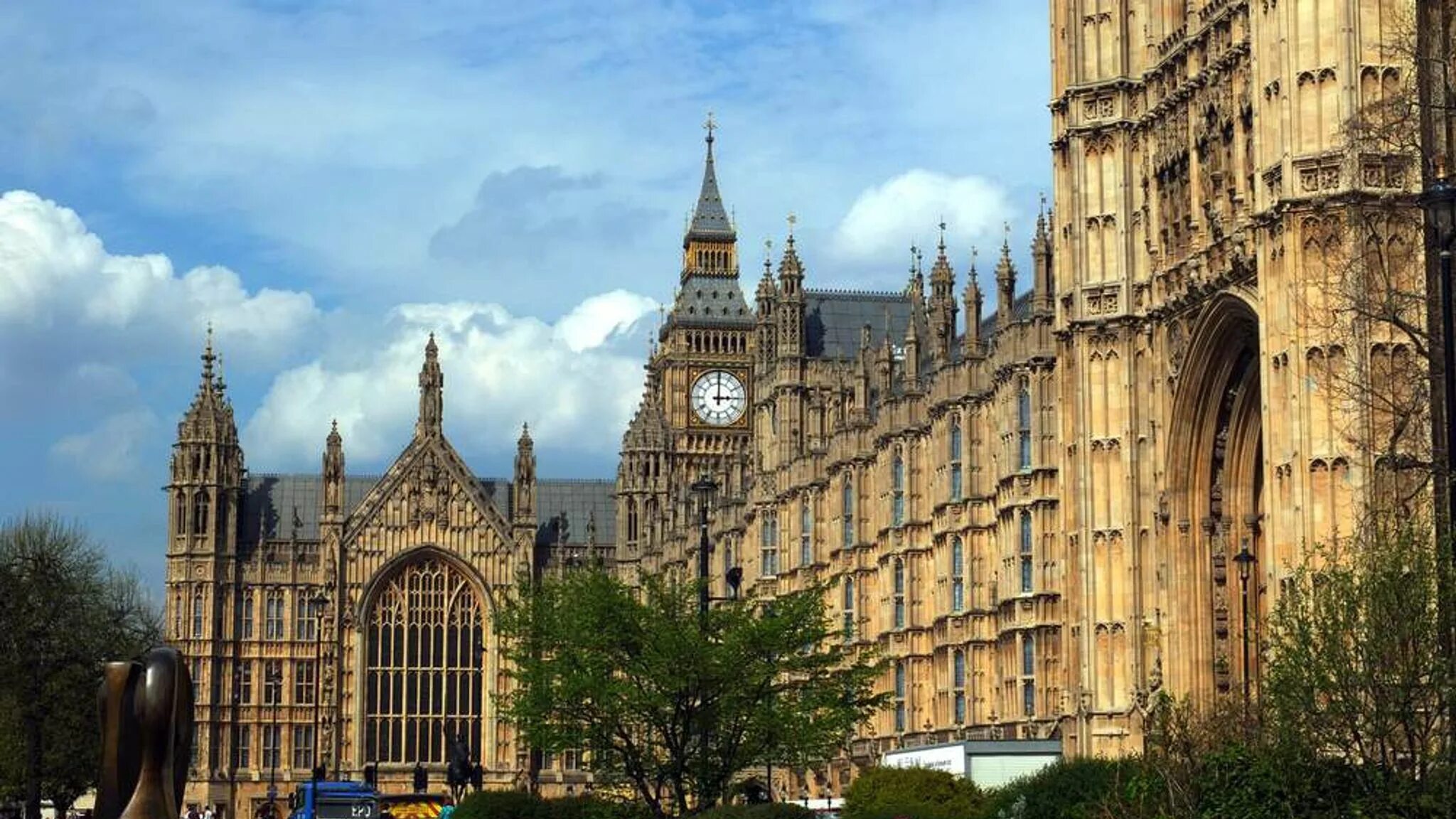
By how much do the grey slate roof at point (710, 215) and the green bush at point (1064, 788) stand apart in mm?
97910

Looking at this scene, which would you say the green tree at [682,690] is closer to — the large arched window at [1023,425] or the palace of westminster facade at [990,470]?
the palace of westminster facade at [990,470]

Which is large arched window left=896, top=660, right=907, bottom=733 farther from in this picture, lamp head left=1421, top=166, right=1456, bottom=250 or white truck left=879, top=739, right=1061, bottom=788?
lamp head left=1421, top=166, right=1456, bottom=250

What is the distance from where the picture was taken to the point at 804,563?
99.3m

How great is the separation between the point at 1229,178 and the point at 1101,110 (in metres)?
6.15

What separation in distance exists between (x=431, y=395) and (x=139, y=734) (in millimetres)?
101252

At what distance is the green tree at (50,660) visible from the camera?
78.4 m

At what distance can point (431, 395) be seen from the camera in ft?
431

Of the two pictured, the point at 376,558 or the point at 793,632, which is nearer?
the point at 793,632

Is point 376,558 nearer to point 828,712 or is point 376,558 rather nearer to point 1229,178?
point 828,712

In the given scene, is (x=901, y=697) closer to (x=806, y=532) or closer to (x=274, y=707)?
(x=806, y=532)

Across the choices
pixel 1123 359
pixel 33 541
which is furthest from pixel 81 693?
pixel 1123 359

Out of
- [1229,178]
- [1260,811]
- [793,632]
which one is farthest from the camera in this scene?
[793,632]

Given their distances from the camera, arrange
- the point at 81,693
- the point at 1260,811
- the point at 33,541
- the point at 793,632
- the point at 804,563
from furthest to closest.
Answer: the point at 804,563, the point at 33,541, the point at 81,693, the point at 793,632, the point at 1260,811

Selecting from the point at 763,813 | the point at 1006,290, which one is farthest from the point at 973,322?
→ the point at 763,813
